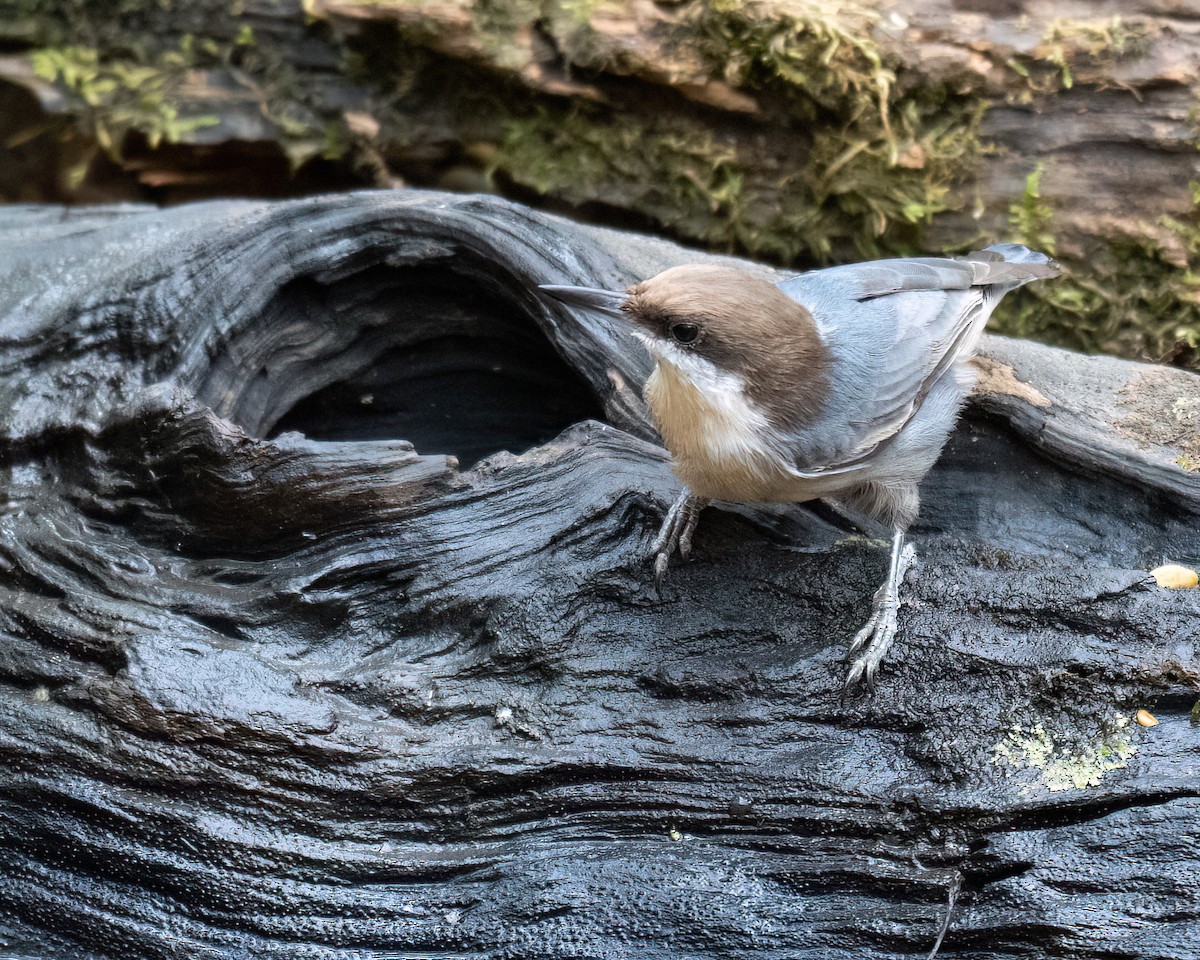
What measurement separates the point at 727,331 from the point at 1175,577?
148cm

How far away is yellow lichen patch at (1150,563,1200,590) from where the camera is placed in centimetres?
297

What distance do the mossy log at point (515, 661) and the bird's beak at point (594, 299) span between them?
487 mm

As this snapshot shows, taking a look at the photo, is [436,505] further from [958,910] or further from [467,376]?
[958,910]

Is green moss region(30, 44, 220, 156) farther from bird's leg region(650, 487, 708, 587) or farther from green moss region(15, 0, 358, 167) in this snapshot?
bird's leg region(650, 487, 708, 587)

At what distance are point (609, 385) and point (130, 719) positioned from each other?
1.73 m

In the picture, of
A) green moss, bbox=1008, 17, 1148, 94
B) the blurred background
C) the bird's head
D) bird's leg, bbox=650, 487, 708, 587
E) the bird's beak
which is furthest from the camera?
the blurred background

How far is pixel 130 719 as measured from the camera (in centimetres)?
275

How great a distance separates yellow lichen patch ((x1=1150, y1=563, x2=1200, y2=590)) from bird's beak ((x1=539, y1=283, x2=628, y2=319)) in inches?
66.4

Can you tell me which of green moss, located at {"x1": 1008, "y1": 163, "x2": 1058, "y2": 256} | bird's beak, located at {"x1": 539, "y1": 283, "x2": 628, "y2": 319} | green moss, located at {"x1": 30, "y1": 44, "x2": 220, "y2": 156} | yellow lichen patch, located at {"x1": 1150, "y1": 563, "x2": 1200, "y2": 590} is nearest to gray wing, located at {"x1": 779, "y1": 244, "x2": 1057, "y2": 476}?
bird's beak, located at {"x1": 539, "y1": 283, "x2": 628, "y2": 319}

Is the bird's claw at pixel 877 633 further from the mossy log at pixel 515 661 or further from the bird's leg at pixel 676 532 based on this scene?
the bird's leg at pixel 676 532

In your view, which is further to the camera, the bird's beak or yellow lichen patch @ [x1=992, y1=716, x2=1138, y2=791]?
the bird's beak

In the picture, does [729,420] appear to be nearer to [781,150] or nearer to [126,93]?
[781,150]

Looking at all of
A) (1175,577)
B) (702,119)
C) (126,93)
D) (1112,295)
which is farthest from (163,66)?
(1175,577)

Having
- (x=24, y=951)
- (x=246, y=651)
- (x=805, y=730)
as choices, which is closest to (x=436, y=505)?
(x=246, y=651)
